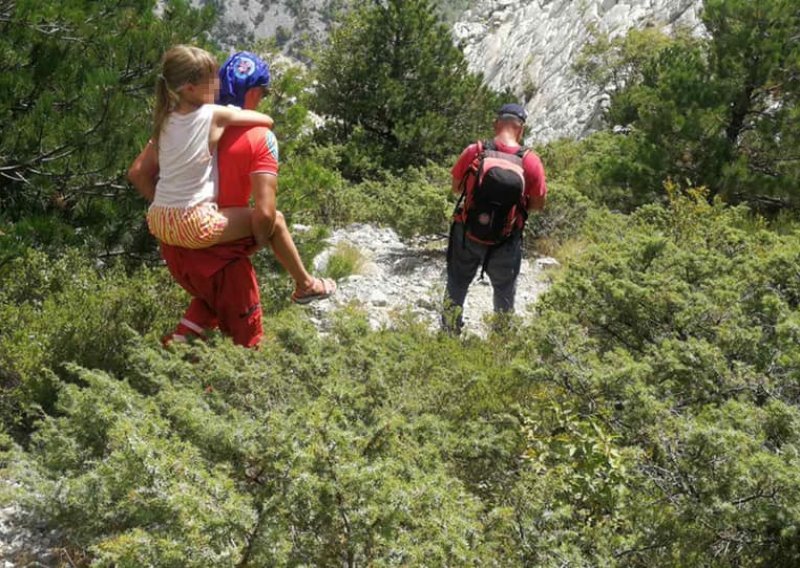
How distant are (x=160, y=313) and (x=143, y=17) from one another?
1908mm

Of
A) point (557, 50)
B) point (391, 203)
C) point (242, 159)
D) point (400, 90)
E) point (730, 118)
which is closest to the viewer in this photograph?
point (242, 159)

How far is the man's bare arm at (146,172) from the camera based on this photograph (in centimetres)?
275

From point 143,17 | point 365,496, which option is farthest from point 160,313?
point 365,496

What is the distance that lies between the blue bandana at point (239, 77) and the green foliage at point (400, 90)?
929cm

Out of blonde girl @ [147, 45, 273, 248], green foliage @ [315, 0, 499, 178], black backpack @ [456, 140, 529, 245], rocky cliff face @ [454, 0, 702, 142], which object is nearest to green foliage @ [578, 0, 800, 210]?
green foliage @ [315, 0, 499, 178]

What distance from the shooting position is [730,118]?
8180mm

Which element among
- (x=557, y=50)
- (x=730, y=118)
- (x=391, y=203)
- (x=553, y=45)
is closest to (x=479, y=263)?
(x=391, y=203)

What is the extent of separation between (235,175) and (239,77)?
1.30 feet

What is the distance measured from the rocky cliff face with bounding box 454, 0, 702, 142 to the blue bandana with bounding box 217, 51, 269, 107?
56.0 feet

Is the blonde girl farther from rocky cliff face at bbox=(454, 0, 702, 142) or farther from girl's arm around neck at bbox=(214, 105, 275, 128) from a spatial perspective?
rocky cliff face at bbox=(454, 0, 702, 142)

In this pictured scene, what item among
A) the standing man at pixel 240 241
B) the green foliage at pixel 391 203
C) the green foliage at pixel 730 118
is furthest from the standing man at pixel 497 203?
the green foliage at pixel 730 118

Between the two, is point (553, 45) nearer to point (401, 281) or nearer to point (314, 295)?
point (401, 281)

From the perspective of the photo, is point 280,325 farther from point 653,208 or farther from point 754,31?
point 754,31

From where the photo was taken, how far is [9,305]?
10.6 feet
